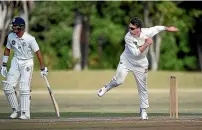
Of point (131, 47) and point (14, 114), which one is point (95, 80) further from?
point (131, 47)

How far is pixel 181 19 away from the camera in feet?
164

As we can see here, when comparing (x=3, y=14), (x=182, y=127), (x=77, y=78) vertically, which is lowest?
(x=182, y=127)

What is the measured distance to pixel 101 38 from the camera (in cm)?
5588

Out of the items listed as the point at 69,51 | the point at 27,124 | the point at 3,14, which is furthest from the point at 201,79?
the point at 27,124

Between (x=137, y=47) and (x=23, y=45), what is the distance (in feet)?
7.06

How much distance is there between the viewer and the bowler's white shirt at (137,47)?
1420cm

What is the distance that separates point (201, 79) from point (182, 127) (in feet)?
98.5

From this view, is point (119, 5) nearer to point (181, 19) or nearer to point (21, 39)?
point (181, 19)

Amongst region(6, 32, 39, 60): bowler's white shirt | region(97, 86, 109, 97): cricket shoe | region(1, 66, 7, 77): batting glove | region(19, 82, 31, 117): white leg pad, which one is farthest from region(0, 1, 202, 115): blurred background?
region(19, 82, 31, 117): white leg pad

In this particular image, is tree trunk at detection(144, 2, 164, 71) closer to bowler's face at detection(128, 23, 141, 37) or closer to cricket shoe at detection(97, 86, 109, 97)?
cricket shoe at detection(97, 86, 109, 97)

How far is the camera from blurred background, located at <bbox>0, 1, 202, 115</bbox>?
4003 cm

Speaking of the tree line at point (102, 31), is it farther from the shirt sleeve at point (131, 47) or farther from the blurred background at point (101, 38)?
the shirt sleeve at point (131, 47)

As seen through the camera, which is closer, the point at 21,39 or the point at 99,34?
A: the point at 21,39

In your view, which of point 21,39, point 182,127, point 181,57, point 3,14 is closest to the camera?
point 182,127
